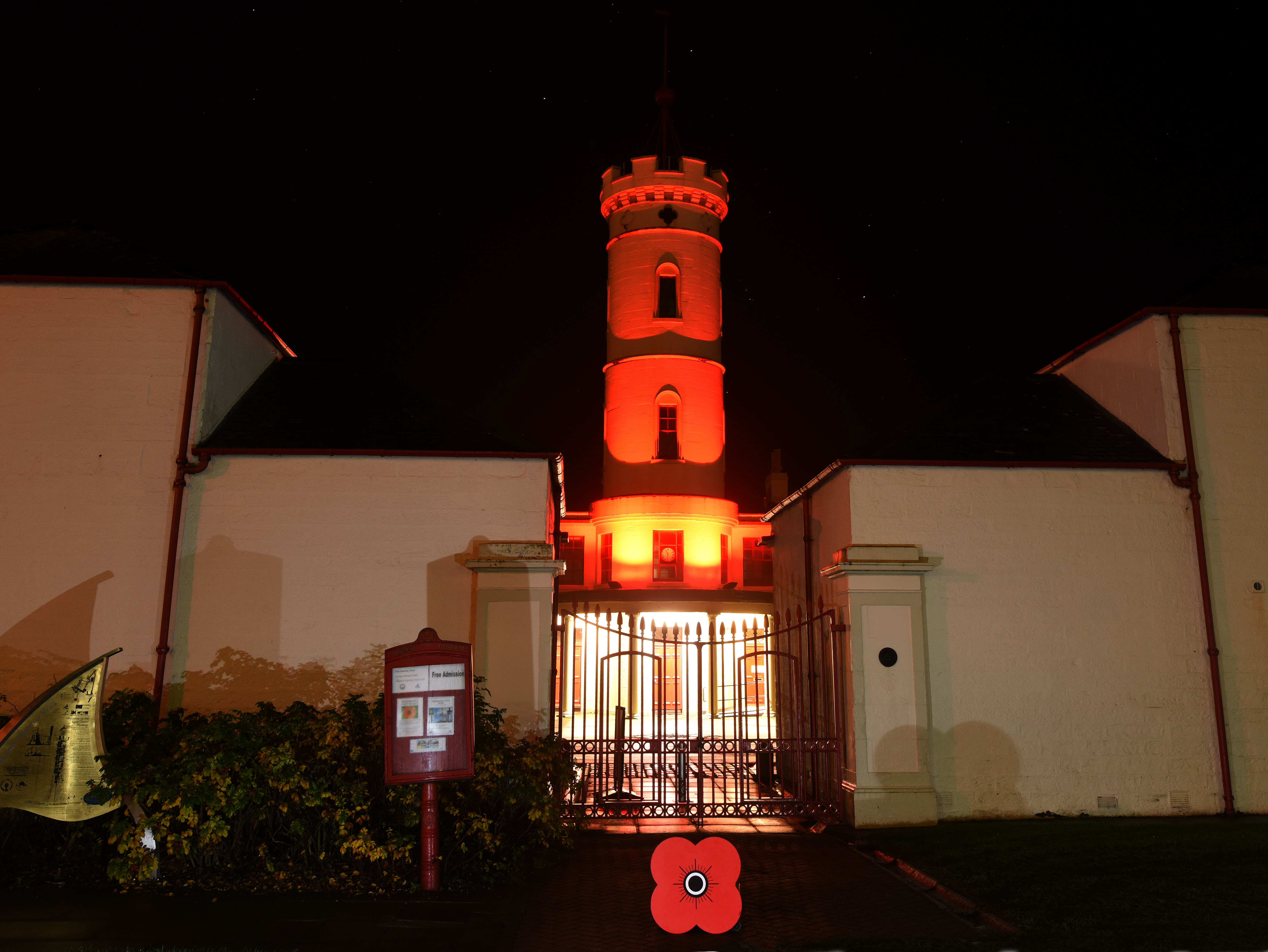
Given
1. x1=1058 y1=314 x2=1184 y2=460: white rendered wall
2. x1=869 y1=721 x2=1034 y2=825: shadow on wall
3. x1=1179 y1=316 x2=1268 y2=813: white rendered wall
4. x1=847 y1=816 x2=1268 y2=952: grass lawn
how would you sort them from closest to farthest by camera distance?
1. x1=847 y1=816 x2=1268 y2=952: grass lawn
2. x1=869 y1=721 x2=1034 y2=825: shadow on wall
3. x1=1179 y1=316 x2=1268 y2=813: white rendered wall
4. x1=1058 y1=314 x2=1184 y2=460: white rendered wall

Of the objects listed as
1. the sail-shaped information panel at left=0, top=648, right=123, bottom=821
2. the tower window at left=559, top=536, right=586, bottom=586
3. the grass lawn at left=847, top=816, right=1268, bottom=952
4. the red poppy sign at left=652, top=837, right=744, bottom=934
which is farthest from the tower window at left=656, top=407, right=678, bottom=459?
the red poppy sign at left=652, top=837, right=744, bottom=934

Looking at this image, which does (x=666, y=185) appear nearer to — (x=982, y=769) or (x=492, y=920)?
(x=982, y=769)

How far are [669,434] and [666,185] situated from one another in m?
8.08

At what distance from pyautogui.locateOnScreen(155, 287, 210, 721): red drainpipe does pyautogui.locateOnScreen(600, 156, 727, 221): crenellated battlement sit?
1903 cm

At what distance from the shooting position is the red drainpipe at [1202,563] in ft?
38.0

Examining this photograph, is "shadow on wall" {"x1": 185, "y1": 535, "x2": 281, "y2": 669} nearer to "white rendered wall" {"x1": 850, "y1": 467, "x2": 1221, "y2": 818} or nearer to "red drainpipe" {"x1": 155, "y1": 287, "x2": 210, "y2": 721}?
"red drainpipe" {"x1": 155, "y1": 287, "x2": 210, "y2": 721}

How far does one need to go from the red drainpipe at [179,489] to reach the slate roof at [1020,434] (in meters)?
8.94

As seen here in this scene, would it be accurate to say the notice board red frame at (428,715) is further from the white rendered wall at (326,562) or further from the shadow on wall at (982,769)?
the shadow on wall at (982,769)

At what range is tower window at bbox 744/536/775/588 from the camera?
33344 millimetres

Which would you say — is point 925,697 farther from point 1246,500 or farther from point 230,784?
point 230,784

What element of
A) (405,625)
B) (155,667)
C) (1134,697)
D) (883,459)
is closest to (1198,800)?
(1134,697)

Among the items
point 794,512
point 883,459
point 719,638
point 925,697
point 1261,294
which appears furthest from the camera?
point 719,638

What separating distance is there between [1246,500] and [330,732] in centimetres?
1221

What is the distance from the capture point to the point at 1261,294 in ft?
44.3
